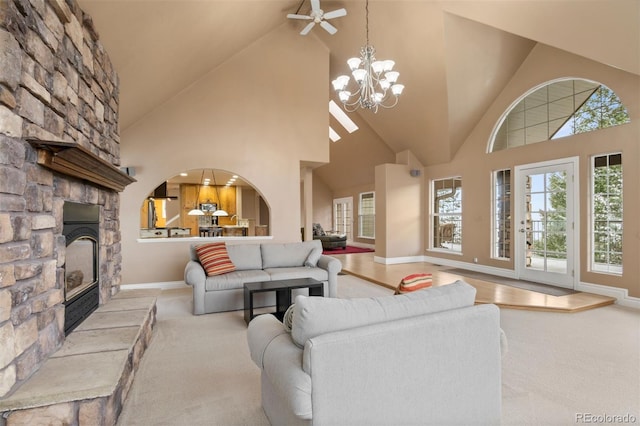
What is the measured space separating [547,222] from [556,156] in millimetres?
1091

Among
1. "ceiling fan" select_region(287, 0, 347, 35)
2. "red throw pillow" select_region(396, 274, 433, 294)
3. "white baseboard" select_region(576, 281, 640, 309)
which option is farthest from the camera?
"ceiling fan" select_region(287, 0, 347, 35)

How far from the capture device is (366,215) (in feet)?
39.9

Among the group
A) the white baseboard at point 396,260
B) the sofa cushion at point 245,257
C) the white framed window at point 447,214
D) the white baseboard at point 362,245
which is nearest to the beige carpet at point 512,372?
the sofa cushion at point 245,257

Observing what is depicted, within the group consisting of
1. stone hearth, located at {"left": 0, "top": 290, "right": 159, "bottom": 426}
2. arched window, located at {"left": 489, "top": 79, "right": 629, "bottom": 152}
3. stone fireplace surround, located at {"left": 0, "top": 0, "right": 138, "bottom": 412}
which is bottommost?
stone hearth, located at {"left": 0, "top": 290, "right": 159, "bottom": 426}

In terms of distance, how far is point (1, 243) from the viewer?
5.54ft

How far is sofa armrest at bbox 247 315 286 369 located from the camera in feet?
5.98

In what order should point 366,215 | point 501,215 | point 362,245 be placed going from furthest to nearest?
point 362,245, point 366,215, point 501,215

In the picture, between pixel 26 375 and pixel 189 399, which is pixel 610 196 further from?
pixel 26 375

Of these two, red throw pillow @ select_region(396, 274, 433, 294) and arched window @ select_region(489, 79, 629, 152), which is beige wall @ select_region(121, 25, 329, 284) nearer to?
arched window @ select_region(489, 79, 629, 152)

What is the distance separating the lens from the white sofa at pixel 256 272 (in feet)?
13.8

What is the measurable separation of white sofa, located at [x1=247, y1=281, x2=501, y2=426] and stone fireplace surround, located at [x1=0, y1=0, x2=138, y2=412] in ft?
3.98

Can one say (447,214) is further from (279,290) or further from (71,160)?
(71,160)

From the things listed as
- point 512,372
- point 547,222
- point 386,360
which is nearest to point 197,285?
point 386,360

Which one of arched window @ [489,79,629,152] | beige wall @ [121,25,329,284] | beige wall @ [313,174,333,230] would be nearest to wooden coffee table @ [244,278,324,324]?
beige wall @ [121,25,329,284]
